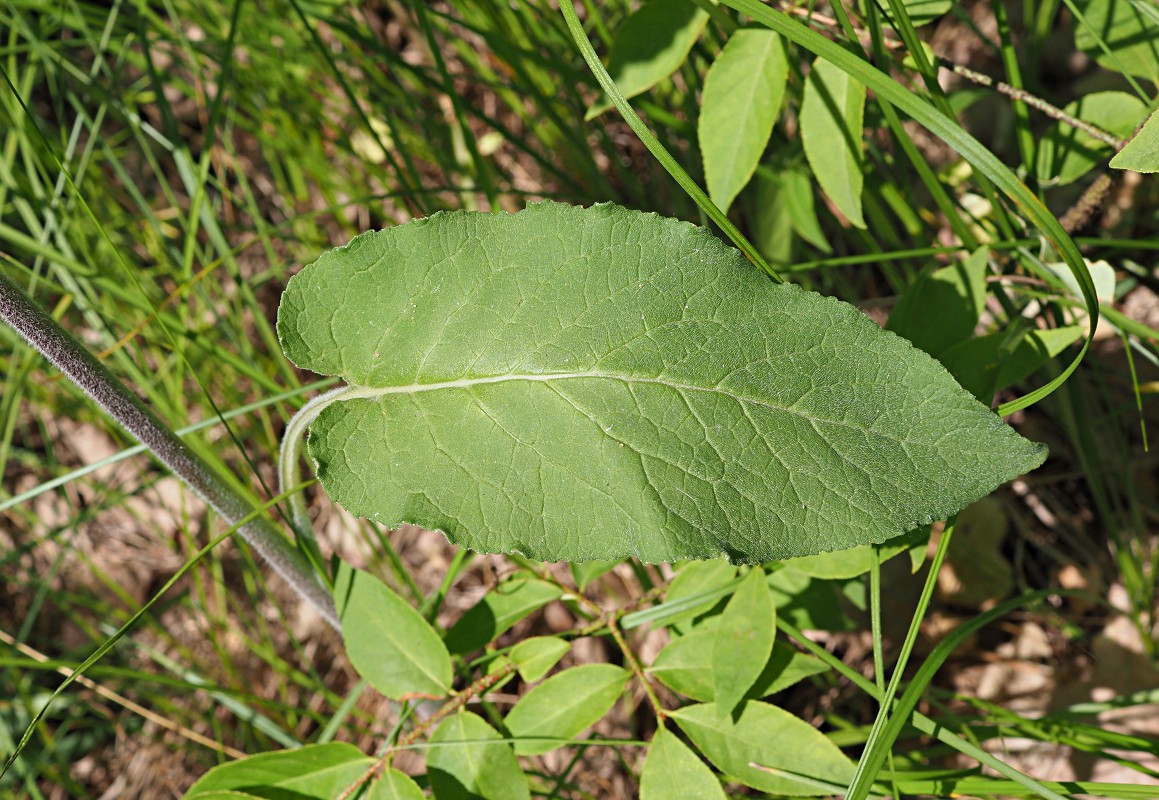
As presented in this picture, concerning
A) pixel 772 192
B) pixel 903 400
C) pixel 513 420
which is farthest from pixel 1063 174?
pixel 513 420

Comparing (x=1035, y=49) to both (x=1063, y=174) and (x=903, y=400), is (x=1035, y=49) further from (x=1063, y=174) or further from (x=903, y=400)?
(x=903, y=400)

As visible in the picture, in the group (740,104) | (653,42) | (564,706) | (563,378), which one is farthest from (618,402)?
(653,42)

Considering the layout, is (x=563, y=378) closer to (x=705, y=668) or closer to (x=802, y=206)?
(x=705, y=668)

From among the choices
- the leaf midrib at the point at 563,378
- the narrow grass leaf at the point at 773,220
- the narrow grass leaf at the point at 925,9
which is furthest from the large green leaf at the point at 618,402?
the narrow grass leaf at the point at 773,220

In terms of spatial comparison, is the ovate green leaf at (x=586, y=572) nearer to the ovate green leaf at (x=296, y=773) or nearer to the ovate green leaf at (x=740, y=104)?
the ovate green leaf at (x=296, y=773)

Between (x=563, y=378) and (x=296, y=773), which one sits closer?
(x=563, y=378)

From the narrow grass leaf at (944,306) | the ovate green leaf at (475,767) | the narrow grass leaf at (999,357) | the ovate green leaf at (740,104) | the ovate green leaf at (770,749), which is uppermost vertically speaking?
the ovate green leaf at (740,104)
